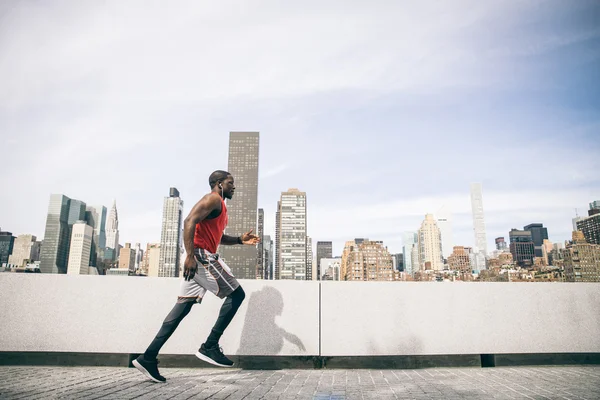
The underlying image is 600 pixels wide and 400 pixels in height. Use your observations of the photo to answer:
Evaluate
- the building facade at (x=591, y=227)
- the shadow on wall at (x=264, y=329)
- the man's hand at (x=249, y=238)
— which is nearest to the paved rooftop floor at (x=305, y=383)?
the shadow on wall at (x=264, y=329)

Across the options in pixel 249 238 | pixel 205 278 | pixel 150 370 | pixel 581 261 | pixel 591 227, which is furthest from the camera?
pixel 591 227

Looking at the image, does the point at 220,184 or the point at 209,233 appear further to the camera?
the point at 220,184

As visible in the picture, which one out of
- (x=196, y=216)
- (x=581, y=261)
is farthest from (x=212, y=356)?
(x=581, y=261)

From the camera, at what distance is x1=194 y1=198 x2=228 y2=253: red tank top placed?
3.63 metres

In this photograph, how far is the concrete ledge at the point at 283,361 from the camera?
13.5 ft

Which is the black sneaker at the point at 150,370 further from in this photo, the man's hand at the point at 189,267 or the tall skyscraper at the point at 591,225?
the tall skyscraper at the point at 591,225

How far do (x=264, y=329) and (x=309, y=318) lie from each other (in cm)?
49

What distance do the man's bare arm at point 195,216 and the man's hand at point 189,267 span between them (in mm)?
52

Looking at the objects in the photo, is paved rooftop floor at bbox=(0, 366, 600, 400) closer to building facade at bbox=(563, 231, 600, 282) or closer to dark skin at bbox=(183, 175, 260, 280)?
dark skin at bbox=(183, 175, 260, 280)

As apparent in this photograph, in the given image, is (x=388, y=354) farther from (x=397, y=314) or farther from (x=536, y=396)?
(x=536, y=396)

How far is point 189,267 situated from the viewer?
11.2 feet

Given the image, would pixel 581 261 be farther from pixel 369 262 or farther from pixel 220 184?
pixel 220 184

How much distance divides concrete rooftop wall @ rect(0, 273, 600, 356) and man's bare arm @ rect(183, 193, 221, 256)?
996 millimetres

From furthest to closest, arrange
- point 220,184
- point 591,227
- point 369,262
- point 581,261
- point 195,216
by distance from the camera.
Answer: point 369,262, point 591,227, point 581,261, point 220,184, point 195,216
